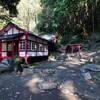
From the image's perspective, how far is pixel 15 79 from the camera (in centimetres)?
1273

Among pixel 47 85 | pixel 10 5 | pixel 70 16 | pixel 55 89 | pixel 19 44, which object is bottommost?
pixel 55 89

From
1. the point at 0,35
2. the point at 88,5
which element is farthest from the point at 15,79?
the point at 88,5

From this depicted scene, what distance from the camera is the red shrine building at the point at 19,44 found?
2000 cm

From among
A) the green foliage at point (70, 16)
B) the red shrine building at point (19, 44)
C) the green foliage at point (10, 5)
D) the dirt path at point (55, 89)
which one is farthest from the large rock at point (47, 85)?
the green foliage at point (70, 16)

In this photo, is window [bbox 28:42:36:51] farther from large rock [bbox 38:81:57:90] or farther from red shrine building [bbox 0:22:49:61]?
large rock [bbox 38:81:57:90]

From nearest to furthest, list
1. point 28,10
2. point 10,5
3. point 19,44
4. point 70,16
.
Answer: point 10,5, point 19,44, point 70,16, point 28,10

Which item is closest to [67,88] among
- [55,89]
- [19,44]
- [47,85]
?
[55,89]

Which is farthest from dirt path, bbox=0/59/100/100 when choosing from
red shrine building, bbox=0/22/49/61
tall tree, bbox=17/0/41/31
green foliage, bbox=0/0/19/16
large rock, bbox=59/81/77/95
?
tall tree, bbox=17/0/41/31

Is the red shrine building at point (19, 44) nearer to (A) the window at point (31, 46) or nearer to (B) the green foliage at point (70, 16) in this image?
(A) the window at point (31, 46)

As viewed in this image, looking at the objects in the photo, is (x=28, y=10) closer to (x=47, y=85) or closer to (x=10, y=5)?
(x=10, y=5)

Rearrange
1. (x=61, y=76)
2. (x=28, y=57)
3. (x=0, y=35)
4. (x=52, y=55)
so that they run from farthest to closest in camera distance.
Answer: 1. (x=52, y=55)
2. (x=0, y=35)
3. (x=28, y=57)
4. (x=61, y=76)

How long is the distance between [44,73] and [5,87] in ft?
13.3

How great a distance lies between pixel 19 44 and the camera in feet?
67.1

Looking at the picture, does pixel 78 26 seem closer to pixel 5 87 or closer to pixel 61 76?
pixel 61 76
